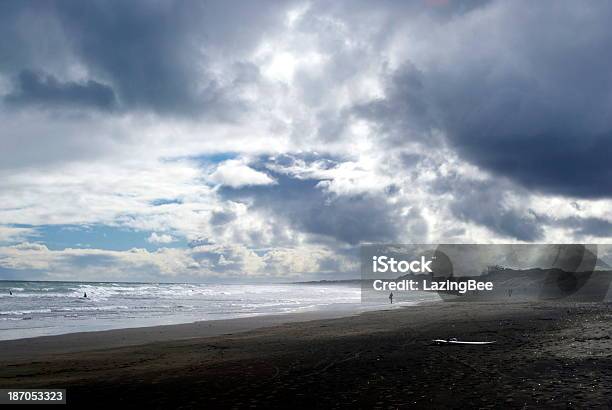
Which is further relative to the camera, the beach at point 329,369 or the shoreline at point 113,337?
the shoreline at point 113,337

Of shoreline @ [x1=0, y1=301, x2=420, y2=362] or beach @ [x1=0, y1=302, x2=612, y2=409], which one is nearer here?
beach @ [x1=0, y1=302, x2=612, y2=409]

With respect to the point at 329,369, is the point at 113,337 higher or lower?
lower

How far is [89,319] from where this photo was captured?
38.8 metres

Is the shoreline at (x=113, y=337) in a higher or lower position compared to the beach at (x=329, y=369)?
lower

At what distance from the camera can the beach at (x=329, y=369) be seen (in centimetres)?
1204

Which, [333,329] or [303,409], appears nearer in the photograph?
[303,409]

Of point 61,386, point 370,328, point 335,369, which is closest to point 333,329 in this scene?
point 370,328

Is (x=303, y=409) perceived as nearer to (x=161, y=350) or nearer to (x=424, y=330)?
(x=161, y=350)

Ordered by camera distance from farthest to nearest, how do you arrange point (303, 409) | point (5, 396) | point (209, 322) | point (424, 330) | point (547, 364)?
point (209, 322)
point (424, 330)
point (547, 364)
point (5, 396)
point (303, 409)

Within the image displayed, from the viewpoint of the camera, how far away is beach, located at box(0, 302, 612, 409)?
39.5 ft

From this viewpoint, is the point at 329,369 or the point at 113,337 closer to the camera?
the point at 329,369

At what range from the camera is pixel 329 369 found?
1589 cm

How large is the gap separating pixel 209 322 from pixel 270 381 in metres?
24.2

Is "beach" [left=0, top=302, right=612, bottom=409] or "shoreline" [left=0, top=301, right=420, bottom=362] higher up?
"beach" [left=0, top=302, right=612, bottom=409]
